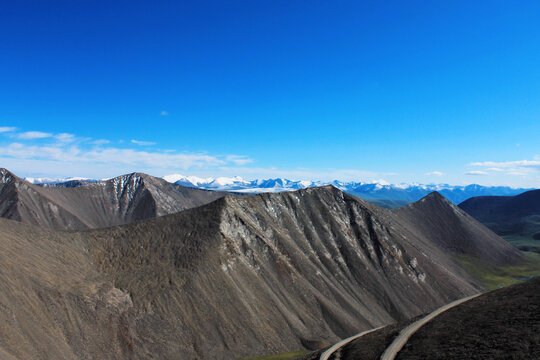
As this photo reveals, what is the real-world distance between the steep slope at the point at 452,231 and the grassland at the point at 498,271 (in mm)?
3926

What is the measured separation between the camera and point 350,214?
366 feet

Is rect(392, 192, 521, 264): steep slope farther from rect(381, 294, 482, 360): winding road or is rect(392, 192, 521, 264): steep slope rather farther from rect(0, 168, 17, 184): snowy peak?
rect(0, 168, 17, 184): snowy peak

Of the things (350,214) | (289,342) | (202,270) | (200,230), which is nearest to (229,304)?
(202,270)

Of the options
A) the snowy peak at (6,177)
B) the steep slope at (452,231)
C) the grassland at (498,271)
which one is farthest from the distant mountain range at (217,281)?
the snowy peak at (6,177)

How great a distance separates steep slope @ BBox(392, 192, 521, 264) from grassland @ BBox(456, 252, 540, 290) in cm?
393

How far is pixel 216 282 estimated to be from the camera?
221 ft

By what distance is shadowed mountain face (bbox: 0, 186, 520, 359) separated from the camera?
165 ft

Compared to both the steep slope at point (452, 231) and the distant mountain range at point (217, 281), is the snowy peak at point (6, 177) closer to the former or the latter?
the distant mountain range at point (217, 281)

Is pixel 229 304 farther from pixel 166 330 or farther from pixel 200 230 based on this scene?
pixel 200 230

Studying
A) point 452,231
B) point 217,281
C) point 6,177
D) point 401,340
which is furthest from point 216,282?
point 6,177

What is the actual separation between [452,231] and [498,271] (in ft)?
85.8

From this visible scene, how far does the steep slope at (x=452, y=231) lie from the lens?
148 metres

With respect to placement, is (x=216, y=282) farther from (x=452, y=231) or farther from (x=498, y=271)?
(x=452, y=231)

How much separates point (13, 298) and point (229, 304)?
3553 centimetres
